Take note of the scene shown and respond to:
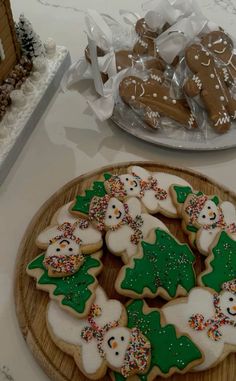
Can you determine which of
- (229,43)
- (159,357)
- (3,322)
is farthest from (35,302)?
(229,43)

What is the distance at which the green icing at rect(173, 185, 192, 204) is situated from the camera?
0.85 metres

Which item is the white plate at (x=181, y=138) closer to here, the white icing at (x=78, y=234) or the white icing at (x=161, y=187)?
the white icing at (x=161, y=187)

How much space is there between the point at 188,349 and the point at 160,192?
0.31m

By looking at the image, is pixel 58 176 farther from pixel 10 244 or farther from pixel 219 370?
pixel 219 370

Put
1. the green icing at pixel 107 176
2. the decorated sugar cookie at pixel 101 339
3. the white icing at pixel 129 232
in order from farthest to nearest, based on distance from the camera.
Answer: the green icing at pixel 107 176
the white icing at pixel 129 232
the decorated sugar cookie at pixel 101 339

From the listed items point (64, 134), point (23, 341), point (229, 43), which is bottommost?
point (23, 341)

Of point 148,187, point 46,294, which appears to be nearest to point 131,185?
point 148,187

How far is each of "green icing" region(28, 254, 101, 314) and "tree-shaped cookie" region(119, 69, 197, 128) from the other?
0.37 metres

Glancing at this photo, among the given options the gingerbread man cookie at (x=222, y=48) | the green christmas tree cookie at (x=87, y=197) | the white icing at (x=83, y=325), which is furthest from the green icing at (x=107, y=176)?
the gingerbread man cookie at (x=222, y=48)

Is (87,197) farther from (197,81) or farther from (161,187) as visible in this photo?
(197,81)

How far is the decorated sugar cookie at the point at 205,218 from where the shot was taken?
80 cm

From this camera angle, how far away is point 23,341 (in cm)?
73

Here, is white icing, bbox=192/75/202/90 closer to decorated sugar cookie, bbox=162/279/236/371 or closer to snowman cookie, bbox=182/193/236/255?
snowman cookie, bbox=182/193/236/255

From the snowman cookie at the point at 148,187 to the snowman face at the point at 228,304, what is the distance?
19 cm
